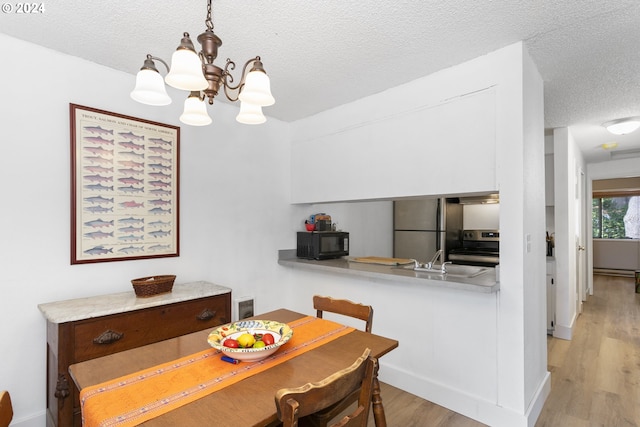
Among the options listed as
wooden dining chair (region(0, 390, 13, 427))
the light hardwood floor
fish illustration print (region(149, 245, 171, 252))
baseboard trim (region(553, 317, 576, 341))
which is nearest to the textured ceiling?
fish illustration print (region(149, 245, 171, 252))

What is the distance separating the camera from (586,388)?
8.50 ft

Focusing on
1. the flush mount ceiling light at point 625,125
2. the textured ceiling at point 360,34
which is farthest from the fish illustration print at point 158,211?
the flush mount ceiling light at point 625,125

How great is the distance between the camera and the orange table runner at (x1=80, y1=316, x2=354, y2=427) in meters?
0.98

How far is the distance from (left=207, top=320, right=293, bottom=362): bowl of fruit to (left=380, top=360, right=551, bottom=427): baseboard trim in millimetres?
1442

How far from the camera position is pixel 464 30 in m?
1.85

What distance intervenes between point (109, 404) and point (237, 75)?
7.05ft

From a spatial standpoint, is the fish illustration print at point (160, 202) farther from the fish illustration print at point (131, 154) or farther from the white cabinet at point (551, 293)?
the white cabinet at point (551, 293)

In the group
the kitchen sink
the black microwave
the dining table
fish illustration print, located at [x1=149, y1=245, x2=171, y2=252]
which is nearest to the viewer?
the dining table

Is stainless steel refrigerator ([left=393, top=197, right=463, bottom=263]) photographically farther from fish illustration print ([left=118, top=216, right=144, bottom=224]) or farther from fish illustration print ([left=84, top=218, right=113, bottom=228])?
fish illustration print ([left=84, top=218, right=113, bottom=228])

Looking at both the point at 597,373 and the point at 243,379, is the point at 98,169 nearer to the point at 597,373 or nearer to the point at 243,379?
the point at 243,379

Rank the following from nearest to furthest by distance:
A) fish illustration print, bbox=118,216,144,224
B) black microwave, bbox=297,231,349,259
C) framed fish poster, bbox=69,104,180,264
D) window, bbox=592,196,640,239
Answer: framed fish poster, bbox=69,104,180,264
fish illustration print, bbox=118,216,144,224
black microwave, bbox=297,231,349,259
window, bbox=592,196,640,239

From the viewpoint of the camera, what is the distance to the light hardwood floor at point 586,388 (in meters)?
2.17

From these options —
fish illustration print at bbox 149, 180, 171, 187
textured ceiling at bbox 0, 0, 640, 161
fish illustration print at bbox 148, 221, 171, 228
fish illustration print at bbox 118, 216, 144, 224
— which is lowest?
fish illustration print at bbox 148, 221, 171, 228

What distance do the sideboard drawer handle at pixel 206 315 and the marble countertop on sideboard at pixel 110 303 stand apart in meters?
0.11
